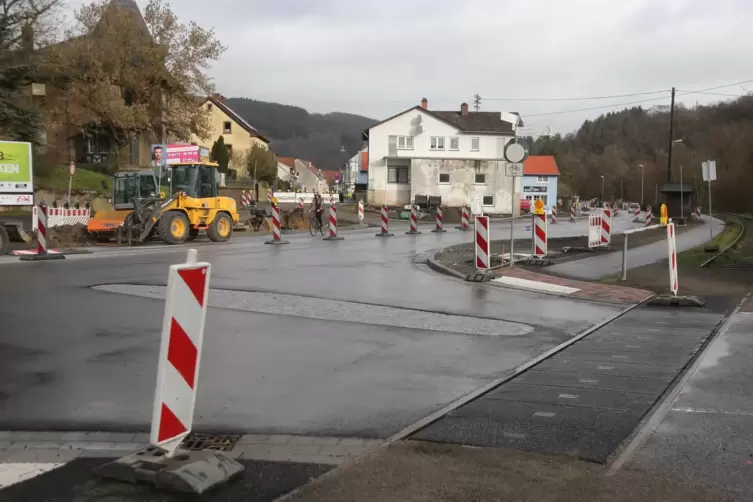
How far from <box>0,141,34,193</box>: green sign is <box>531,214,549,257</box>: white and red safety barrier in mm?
14902

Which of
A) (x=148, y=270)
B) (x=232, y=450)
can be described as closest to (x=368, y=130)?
(x=148, y=270)

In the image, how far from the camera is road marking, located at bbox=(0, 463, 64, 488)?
4.16 meters

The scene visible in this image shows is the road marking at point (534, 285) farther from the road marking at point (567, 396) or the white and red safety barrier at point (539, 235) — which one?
the road marking at point (567, 396)

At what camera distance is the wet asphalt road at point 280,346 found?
5.66 m

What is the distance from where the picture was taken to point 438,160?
71000 millimetres

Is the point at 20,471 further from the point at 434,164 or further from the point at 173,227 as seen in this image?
the point at 434,164

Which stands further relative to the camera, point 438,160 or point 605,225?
point 438,160

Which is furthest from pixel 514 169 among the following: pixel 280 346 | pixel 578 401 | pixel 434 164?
pixel 434 164

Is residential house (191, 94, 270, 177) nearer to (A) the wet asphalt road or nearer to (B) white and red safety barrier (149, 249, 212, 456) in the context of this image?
(A) the wet asphalt road

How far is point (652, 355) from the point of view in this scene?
25.7 ft

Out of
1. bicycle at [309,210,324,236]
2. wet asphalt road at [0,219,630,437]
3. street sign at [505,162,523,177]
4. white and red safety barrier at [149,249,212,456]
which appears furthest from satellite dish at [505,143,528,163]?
bicycle at [309,210,324,236]

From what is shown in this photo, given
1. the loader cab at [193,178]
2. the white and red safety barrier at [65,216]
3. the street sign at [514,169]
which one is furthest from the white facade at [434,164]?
the street sign at [514,169]

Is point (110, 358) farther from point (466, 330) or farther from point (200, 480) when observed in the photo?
point (466, 330)

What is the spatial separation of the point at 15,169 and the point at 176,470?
1953 centimetres
